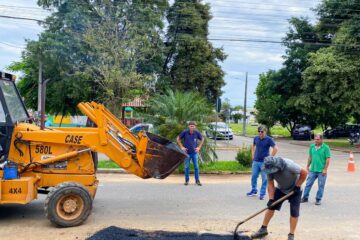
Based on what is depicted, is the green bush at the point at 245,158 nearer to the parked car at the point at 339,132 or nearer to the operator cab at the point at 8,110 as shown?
the operator cab at the point at 8,110

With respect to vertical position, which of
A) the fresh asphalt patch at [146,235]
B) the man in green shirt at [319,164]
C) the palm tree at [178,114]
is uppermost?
the palm tree at [178,114]

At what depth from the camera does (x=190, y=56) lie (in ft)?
110

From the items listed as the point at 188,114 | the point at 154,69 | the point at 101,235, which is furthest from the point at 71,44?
A: the point at 101,235

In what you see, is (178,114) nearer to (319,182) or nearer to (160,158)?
(319,182)

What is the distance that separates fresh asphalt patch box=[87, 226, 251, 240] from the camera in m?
6.50

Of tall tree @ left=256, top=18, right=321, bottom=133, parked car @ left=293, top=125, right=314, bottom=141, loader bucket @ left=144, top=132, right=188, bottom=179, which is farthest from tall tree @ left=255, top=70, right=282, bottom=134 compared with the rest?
loader bucket @ left=144, top=132, right=188, bottom=179

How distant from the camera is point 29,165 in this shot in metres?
7.61

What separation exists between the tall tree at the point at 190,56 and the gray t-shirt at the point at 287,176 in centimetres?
2584

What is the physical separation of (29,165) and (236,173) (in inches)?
322

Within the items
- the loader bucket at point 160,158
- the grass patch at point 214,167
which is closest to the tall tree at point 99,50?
the grass patch at point 214,167

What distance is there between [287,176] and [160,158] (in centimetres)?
244

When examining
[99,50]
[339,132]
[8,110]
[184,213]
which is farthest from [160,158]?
[339,132]

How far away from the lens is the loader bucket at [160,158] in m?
7.93

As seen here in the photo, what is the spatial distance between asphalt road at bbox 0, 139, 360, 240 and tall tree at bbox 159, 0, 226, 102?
21.7 metres
